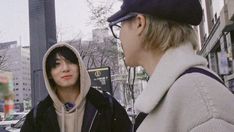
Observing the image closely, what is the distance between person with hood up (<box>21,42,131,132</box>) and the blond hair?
128 centimetres

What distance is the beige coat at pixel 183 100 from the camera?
1.14m

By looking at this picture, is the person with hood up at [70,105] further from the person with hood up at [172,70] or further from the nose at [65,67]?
the person with hood up at [172,70]

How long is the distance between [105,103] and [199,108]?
1592 millimetres

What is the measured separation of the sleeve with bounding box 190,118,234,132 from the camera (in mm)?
1109

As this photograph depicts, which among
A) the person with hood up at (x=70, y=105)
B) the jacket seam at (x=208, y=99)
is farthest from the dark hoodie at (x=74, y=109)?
the jacket seam at (x=208, y=99)

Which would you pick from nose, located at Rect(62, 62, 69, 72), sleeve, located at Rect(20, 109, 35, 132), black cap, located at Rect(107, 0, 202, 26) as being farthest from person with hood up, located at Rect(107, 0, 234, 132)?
sleeve, located at Rect(20, 109, 35, 132)

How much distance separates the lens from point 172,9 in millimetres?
1367

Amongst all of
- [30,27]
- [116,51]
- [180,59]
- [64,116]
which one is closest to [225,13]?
[116,51]

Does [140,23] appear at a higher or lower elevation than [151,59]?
higher

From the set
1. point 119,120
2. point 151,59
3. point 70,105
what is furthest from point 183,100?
point 70,105

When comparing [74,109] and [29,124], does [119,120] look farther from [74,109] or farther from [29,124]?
[29,124]

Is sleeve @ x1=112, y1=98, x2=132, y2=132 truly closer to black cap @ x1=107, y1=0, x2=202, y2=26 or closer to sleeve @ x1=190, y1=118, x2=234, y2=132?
black cap @ x1=107, y1=0, x2=202, y2=26

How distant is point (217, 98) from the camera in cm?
116

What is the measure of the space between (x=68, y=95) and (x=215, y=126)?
1745mm
